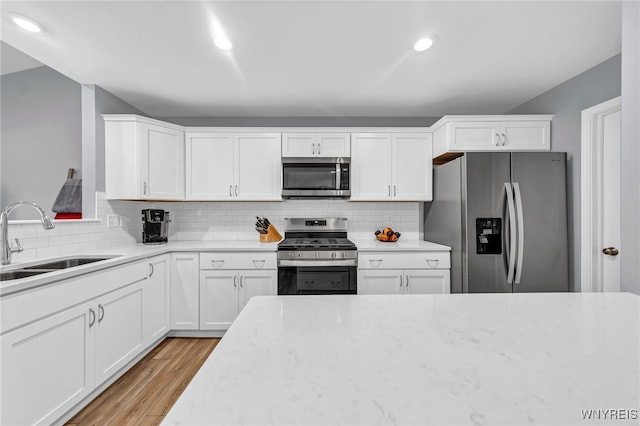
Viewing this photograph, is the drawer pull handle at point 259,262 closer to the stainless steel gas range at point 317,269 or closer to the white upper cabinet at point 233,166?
the stainless steel gas range at point 317,269

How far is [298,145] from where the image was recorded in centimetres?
316

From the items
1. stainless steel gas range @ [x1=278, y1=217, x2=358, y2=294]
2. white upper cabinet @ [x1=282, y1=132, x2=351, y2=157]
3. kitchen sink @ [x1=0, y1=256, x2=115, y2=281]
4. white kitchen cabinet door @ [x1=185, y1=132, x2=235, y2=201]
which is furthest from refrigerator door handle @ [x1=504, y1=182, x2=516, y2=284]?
kitchen sink @ [x1=0, y1=256, x2=115, y2=281]

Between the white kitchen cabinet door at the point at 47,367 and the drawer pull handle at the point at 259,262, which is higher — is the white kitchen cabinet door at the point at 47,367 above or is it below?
below

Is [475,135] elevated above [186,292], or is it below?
above

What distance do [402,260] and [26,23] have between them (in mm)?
3227

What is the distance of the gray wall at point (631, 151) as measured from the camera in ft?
3.91

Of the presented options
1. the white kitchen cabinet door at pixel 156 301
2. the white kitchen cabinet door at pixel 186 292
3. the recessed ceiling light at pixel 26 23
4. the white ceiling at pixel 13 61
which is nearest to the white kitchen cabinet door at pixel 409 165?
the white kitchen cabinet door at pixel 186 292

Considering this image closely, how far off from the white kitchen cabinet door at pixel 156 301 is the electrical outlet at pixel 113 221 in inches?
25.9

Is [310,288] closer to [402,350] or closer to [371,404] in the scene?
[402,350]

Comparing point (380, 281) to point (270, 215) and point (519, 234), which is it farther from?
point (270, 215)

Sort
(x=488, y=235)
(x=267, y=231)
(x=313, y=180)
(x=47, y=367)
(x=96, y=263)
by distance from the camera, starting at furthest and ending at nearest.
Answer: (x=267, y=231) → (x=313, y=180) → (x=488, y=235) → (x=96, y=263) → (x=47, y=367)

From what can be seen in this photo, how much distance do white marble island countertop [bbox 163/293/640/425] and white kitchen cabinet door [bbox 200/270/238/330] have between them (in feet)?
6.60

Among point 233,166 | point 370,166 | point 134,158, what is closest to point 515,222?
point 370,166

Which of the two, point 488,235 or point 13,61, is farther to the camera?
point 13,61
